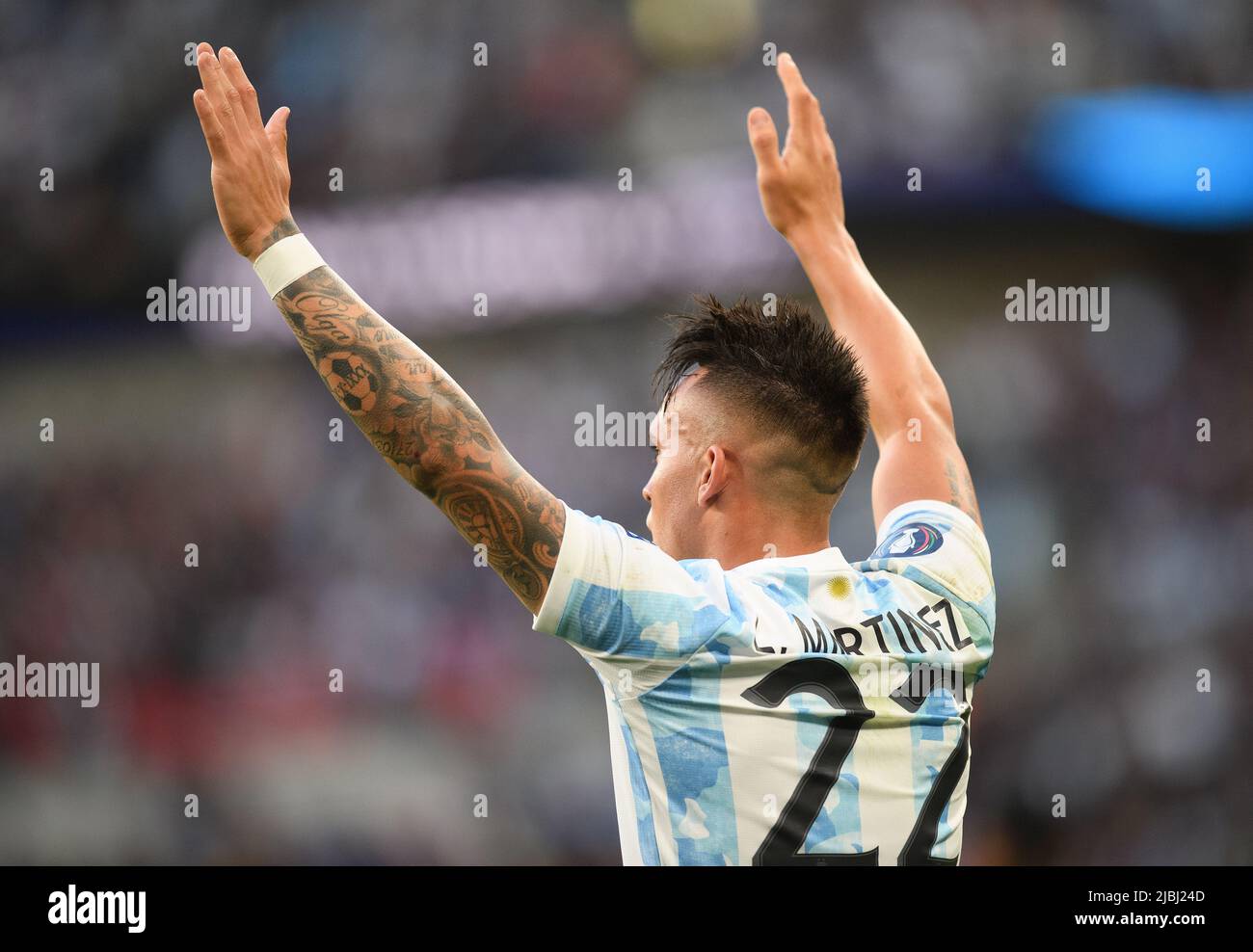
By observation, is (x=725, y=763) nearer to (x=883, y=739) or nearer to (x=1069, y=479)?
(x=883, y=739)

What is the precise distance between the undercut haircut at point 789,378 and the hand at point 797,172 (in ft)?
2.08

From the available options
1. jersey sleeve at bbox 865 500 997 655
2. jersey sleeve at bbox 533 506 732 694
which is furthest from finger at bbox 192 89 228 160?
jersey sleeve at bbox 865 500 997 655

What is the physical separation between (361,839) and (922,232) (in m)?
5.54

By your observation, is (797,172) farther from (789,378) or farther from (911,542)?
(911,542)

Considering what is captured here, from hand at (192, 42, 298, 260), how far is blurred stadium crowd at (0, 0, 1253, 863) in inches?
222

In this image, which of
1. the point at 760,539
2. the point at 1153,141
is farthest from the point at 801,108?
the point at 1153,141

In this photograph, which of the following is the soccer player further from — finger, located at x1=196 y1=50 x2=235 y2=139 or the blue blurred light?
the blue blurred light

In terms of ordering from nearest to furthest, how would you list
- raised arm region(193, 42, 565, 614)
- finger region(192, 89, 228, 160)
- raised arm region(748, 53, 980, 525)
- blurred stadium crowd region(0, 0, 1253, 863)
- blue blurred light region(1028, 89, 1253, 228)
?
1. raised arm region(193, 42, 565, 614)
2. finger region(192, 89, 228, 160)
3. raised arm region(748, 53, 980, 525)
4. blurred stadium crowd region(0, 0, 1253, 863)
5. blue blurred light region(1028, 89, 1253, 228)

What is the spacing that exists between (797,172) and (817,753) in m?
1.73

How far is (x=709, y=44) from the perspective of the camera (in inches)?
310

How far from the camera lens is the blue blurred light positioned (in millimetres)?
7633

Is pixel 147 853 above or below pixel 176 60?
below

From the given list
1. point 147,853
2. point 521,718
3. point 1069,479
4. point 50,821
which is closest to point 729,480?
point 521,718

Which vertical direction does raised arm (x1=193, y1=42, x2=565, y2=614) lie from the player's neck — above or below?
above
